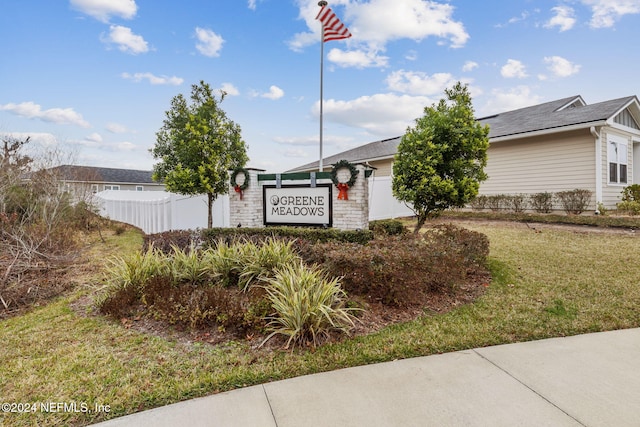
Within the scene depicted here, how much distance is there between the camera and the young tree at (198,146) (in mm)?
8875

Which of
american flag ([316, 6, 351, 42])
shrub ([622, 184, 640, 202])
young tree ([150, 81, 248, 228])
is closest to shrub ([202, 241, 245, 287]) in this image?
young tree ([150, 81, 248, 228])

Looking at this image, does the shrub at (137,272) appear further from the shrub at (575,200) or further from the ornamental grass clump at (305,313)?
the shrub at (575,200)

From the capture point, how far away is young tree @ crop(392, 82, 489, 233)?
711cm

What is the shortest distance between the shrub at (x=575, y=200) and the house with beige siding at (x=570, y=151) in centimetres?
43

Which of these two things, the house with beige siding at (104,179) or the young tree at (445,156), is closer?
the young tree at (445,156)

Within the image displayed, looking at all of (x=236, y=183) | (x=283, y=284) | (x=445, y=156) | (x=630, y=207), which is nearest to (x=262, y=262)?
(x=283, y=284)

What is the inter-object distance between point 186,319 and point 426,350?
2.50m

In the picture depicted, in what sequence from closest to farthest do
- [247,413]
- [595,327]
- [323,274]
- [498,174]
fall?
[247,413] < [595,327] < [323,274] < [498,174]

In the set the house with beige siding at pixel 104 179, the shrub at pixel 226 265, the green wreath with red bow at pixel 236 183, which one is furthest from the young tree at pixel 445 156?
the house with beige siding at pixel 104 179

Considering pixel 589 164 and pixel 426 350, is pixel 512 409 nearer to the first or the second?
pixel 426 350

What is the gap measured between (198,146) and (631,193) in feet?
47.6

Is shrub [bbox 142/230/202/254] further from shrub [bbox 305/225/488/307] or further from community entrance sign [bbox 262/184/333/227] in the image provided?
shrub [bbox 305/225/488/307]

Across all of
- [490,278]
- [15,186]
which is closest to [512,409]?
[490,278]

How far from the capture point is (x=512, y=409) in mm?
2188
